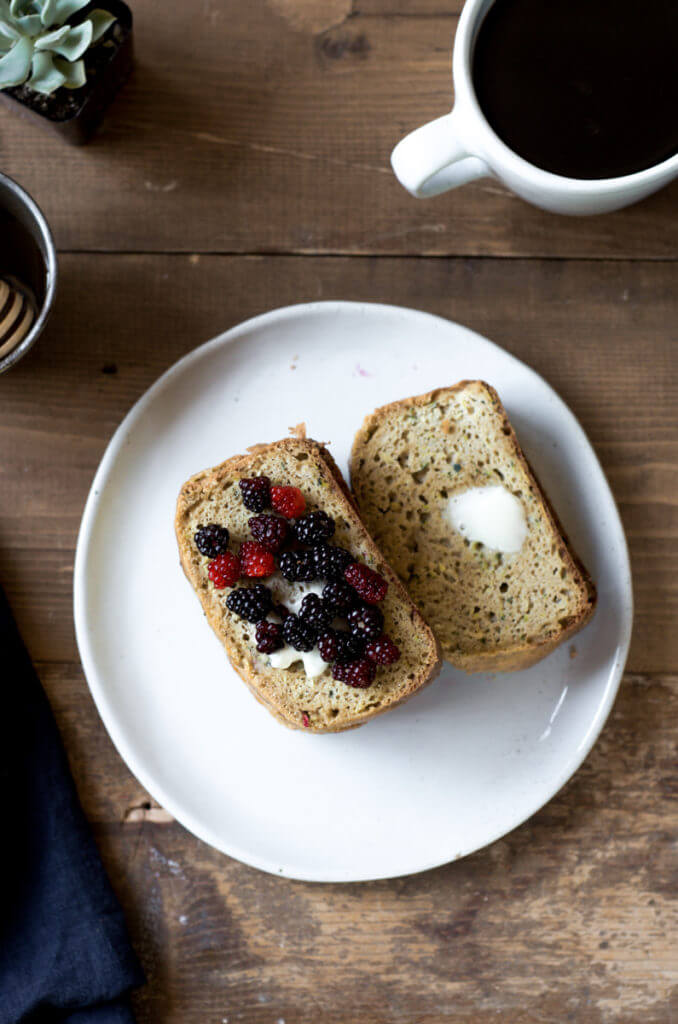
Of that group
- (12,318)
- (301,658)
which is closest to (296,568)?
(301,658)

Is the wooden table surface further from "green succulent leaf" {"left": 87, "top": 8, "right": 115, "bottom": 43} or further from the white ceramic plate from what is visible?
"green succulent leaf" {"left": 87, "top": 8, "right": 115, "bottom": 43}

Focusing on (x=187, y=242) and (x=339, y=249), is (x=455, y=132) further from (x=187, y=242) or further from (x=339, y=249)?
(x=187, y=242)

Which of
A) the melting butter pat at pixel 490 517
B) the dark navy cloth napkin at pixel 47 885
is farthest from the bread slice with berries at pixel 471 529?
the dark navy cloth napkin at pixel 47 885

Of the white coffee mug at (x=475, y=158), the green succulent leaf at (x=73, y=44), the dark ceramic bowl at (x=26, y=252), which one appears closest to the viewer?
the white coffee mug at (x=475, y=158)

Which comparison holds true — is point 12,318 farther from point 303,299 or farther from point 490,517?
point 490,517

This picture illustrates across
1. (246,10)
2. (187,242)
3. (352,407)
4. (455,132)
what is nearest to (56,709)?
(352,407)

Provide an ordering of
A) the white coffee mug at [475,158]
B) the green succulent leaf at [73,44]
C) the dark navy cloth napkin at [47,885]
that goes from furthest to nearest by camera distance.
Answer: the dark navy cloth napkin at [47,885], the green succulent leaf at [73,44], the white coffee mug at [475,158]

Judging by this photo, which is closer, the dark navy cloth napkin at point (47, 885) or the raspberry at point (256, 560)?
the raspberry at point (256, 560)

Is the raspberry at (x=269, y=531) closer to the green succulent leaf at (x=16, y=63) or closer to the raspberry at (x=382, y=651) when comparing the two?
the raspberry at (x=382, y=651)
